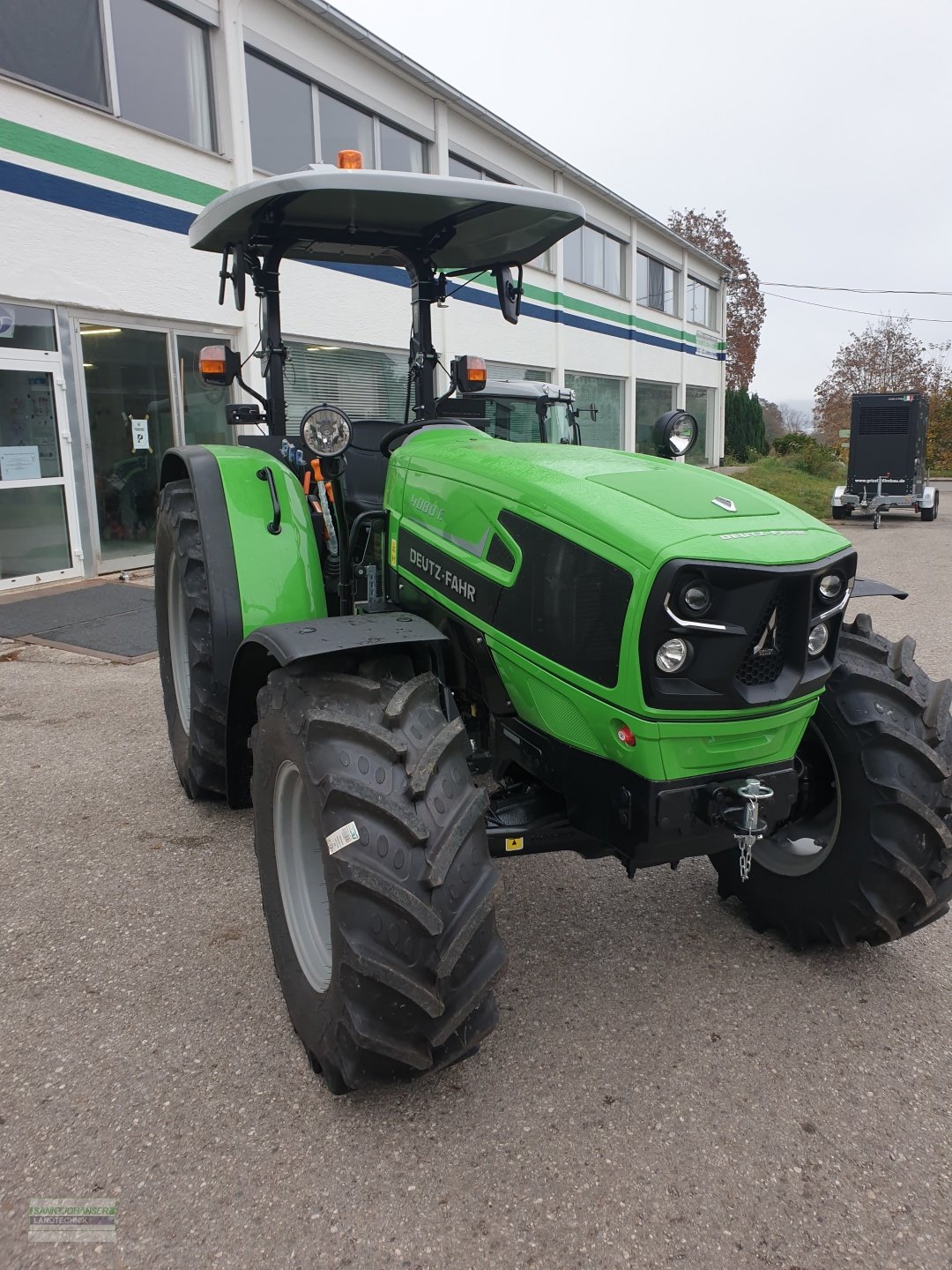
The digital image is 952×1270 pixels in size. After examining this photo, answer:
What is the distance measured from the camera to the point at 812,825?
2836mm

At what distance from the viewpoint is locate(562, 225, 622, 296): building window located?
18.9 meters

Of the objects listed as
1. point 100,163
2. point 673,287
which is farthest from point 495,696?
point 673,287

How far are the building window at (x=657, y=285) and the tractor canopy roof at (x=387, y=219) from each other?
65.1ft

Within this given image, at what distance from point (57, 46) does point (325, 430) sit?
7.77m

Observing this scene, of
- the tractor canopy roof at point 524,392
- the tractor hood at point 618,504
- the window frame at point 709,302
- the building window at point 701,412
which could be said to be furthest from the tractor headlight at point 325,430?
the window frame at point 709,302

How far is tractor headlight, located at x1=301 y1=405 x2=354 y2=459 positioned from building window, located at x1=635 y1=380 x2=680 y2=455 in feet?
63.6

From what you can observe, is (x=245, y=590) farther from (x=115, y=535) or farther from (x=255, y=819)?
(x=115, y=535)

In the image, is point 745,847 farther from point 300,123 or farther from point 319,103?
point 319,103

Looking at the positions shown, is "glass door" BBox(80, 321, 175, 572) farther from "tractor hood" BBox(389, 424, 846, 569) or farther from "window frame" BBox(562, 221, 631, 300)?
"window frame" BBox(562, 221, 631, 300)

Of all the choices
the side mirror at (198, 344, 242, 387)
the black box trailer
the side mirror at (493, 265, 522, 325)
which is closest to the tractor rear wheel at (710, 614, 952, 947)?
the side mirror at (493, 265, 522, 325)

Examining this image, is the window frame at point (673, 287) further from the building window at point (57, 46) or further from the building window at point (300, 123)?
the building window at point (57, 46)

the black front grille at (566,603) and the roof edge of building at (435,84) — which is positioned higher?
the roof edge of building at (435,84)

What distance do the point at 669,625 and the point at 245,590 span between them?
67.5 inches
